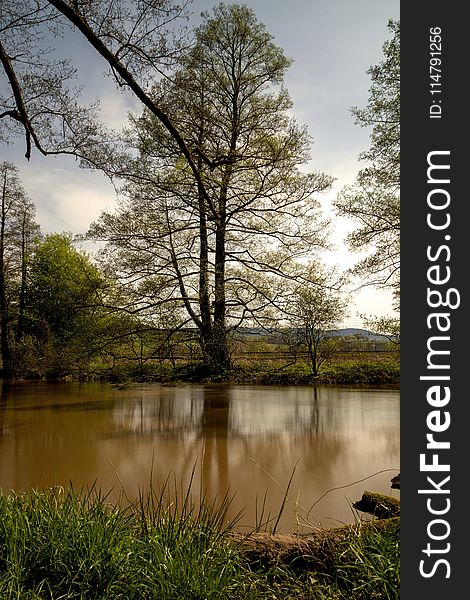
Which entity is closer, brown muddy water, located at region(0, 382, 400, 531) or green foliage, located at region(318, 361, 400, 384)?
brown muddy water, located at region(0, 382, 400, 531)

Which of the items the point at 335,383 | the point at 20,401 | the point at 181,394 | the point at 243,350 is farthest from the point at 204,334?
the point at 20,401

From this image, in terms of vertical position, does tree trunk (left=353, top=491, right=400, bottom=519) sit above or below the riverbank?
below

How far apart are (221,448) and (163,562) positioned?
10.9 ft

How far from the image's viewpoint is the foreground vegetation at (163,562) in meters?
1.82

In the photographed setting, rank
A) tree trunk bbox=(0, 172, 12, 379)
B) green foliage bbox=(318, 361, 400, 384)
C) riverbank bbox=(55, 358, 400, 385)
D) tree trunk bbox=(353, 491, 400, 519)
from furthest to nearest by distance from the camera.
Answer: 1. tree trunk bbox=(0, 172, 12, 379)
2. riverbank bbox=(55, 358, 400, 385)
3. green foliage bbox=(318, 361, 400, 384)
4. tree trunk bbox=(353, 491, 400, 519)

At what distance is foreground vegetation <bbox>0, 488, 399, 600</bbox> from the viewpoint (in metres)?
1.82

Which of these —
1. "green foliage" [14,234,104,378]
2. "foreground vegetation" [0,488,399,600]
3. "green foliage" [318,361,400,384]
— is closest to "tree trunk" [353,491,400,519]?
"foreground vegetation" [0,488,399,600]

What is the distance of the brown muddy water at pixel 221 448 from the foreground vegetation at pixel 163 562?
44 cm

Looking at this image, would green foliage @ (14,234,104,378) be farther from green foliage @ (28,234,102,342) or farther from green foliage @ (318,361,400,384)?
green foliage @ (318,361,400,384)

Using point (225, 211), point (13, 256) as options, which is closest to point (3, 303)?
point (13, 256)

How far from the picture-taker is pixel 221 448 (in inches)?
204

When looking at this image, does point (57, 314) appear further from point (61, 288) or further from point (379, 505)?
point (379, 505)

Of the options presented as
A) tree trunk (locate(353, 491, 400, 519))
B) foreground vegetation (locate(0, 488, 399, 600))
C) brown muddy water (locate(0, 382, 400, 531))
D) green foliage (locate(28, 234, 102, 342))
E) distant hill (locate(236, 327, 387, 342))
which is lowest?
brown muddy water (locate(0, 382, 400, 531))

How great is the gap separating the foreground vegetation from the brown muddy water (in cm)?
44
